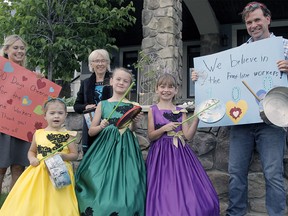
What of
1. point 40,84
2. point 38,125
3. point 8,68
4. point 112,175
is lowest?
point 112,175

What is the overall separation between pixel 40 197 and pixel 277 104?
1.70 metres

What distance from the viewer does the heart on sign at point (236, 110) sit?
8.41 feet

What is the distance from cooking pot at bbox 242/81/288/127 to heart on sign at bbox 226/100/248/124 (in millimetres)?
247

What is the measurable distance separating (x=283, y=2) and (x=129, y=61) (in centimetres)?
422

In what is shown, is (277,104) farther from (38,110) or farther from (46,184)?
(38,110)

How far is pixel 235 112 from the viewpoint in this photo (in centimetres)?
261

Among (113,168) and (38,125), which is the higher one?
(38,125)

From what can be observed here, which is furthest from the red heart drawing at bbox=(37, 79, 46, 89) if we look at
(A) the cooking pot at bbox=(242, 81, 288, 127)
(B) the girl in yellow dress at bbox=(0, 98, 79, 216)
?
(A) the cooking pot at bbox=(242, 81, 288, 127)

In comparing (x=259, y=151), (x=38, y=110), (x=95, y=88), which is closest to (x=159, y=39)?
(x=95, y=88)

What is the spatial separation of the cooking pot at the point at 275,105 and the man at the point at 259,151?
0.50 feet

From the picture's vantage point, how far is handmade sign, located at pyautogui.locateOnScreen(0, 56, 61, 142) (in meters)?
2.97

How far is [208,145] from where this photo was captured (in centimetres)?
318

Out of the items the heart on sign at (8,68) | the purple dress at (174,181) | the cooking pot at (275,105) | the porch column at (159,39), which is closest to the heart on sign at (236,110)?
the cooking pot at (275,105)

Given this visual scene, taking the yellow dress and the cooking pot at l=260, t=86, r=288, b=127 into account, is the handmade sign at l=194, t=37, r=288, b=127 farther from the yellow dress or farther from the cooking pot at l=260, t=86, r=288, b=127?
the yellow dress
